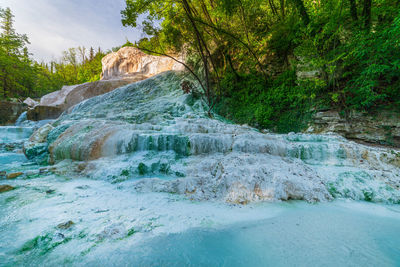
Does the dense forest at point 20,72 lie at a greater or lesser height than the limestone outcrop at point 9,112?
greater

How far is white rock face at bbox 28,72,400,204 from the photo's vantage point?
2395 millimetres

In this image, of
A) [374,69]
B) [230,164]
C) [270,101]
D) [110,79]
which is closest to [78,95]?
[110,79]

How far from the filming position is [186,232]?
5.06 feet

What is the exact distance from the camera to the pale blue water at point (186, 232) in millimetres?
1209

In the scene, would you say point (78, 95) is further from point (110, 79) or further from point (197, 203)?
point (197, 203)

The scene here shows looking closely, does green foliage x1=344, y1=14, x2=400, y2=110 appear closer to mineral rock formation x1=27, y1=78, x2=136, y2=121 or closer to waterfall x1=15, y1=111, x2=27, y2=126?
mineral rock formation x1=27, y1=78, x2=136, y2=121

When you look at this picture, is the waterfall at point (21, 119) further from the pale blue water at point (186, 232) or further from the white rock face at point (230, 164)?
the pale blue water at point (186, 232)

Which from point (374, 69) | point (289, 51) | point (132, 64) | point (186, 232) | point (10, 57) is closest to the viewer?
point (186, 232)

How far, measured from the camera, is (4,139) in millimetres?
8055

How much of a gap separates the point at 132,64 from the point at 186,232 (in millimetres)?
22286

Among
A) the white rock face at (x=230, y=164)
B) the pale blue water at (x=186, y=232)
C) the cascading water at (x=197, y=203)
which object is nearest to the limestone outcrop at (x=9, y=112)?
the white rock face at (x=230, y=164)

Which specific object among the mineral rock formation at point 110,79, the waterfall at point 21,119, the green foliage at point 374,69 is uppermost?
the mineral rock formation at point 110,79

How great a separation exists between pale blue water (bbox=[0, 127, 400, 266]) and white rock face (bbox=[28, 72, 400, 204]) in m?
0.25

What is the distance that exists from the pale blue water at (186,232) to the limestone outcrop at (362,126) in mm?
3365
